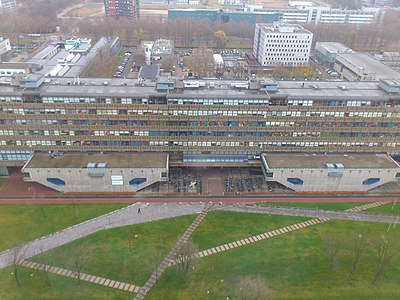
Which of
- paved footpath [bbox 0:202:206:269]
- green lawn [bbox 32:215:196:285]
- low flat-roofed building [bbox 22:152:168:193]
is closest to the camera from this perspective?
green lawn [bbox 32:215:196:285]

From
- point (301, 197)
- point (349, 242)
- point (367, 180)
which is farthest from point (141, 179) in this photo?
point (367, 180)

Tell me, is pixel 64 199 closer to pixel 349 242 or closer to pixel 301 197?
pixel 301 197

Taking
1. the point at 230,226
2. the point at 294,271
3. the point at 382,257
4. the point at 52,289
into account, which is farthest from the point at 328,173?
the point at 52,289

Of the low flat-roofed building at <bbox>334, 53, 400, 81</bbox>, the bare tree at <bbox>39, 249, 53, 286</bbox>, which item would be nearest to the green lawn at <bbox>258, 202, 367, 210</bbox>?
the bare tree at <bbox>39, 249, 53, 286</bbox>

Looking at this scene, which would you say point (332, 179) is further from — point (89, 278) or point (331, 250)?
point (89, 278)

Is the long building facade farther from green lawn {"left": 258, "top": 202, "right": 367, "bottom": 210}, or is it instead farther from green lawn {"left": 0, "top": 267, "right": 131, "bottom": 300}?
green lawn {"left": 0, "top": 267, "right": 131, "bottom": 300}

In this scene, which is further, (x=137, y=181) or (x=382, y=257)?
(x=137, y=181)
